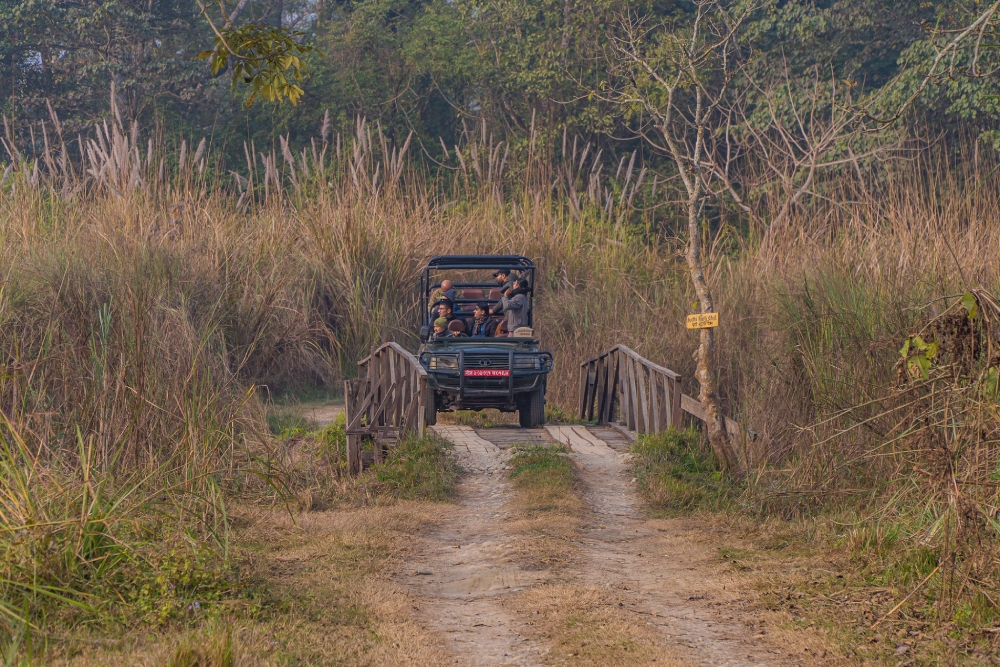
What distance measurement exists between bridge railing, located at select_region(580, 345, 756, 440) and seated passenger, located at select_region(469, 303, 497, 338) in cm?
140

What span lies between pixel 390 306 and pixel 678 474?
8.93 meters

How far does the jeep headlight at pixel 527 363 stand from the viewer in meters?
13.1

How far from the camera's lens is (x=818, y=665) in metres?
5.55

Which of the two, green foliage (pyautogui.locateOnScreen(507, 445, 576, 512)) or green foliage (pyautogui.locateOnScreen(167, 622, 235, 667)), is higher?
green foliage (pyautogui.locateOnScreen(167, 622, 235, 667))

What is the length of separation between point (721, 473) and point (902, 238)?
2.57m

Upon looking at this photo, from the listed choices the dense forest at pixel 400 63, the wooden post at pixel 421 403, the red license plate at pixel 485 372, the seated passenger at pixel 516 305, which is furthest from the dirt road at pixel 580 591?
the dense forest at pixel 400 63

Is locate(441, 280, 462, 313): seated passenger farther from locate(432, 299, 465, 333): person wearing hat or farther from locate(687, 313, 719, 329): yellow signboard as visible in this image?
locate(687, 313, 719, 329): yellow signboard

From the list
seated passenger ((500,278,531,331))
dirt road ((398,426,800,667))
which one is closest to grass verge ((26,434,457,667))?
dirt road ((398,426,800,667))

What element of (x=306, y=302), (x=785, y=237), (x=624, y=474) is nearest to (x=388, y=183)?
(x=306, y=302)

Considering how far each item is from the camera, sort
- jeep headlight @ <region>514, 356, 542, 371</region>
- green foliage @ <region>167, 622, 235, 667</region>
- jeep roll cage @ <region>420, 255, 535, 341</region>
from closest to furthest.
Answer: green foliage @ <region>167, 622, 235, 667</region>, jeep headlight @ <region>514, 356, 542, 371</region>, jeep roll cage @ <region>420, 255, 535, 341</region>

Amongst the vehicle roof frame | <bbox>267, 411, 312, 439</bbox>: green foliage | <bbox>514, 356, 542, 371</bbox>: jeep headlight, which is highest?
the vehicle roof frame

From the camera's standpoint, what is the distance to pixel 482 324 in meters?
14.5

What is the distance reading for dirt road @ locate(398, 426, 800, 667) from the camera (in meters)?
5.75

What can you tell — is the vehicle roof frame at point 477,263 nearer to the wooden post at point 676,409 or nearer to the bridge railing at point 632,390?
the bridge railing at point 632,390
